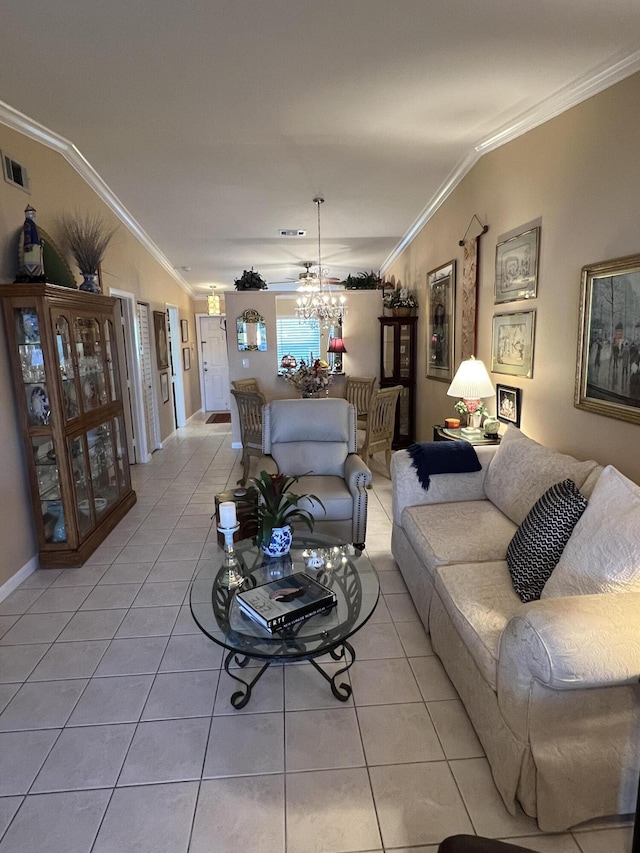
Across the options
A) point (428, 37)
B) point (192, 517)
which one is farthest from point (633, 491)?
point (192, 517)

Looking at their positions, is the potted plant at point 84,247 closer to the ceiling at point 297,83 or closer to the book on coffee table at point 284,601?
the ceiling at point 297,83

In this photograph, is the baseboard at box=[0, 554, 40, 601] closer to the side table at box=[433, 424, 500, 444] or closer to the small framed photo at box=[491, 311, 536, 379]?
the side table at box=[433, 424, 500, 444]

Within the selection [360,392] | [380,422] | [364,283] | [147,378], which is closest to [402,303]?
[364,283]

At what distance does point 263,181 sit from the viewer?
405 cm

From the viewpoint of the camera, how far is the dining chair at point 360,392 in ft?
18.3

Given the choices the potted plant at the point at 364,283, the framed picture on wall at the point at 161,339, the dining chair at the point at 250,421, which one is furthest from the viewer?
the framed picture on wall at the point at 161,339

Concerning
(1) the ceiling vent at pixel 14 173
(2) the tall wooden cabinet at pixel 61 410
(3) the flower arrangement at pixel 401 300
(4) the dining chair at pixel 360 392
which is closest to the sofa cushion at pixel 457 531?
(2) the tall wooden cabinet at pixel 61 410

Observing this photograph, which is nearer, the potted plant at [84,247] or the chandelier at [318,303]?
the potted plant at [84,247]

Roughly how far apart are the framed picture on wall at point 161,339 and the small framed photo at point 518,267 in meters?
4.60

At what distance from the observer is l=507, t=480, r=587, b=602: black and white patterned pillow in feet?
5.92

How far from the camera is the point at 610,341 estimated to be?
2361 mm

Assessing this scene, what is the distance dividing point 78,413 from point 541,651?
3.08 metres

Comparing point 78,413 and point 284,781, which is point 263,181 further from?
point 284,781

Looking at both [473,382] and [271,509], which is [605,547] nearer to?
[271,509]
